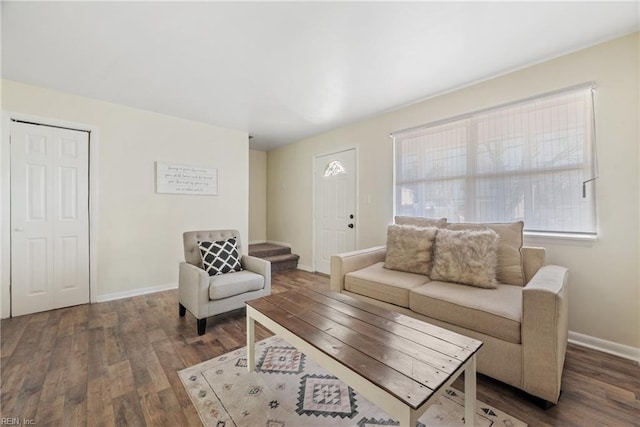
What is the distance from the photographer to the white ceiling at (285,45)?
169cm

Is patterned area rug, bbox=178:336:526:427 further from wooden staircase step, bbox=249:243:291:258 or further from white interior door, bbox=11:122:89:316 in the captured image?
wooden staircase step, bbox=249:243:291:258

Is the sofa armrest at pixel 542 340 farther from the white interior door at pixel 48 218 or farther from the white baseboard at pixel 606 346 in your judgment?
the white interior door at pixel 48 218

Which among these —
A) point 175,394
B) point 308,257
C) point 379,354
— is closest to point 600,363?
point 379,354

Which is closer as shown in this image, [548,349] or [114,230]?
[548,349]

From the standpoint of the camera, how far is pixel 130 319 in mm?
2553

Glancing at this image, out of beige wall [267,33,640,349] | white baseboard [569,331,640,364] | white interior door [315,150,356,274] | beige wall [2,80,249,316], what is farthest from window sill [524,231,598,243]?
beige wall [2,80,249,316]

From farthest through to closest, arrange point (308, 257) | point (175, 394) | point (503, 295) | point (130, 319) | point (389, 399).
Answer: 1. point (308, 257)
2. point (130, 319)
3. point (503, 295)
4. point (175, 394)
5. point (389, 399)

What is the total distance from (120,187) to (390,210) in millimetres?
3308

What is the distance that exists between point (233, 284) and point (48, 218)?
2.16 m

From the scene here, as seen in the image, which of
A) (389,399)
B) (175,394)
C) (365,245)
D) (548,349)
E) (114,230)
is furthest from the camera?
(365,245)

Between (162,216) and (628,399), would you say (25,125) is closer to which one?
(162,216)

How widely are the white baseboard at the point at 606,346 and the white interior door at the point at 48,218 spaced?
15.5 feet

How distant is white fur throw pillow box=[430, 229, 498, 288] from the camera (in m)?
1.99

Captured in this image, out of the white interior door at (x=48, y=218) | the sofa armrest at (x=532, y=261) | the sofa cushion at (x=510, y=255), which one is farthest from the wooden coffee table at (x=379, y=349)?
the white interior door at (x=48, y=218)
